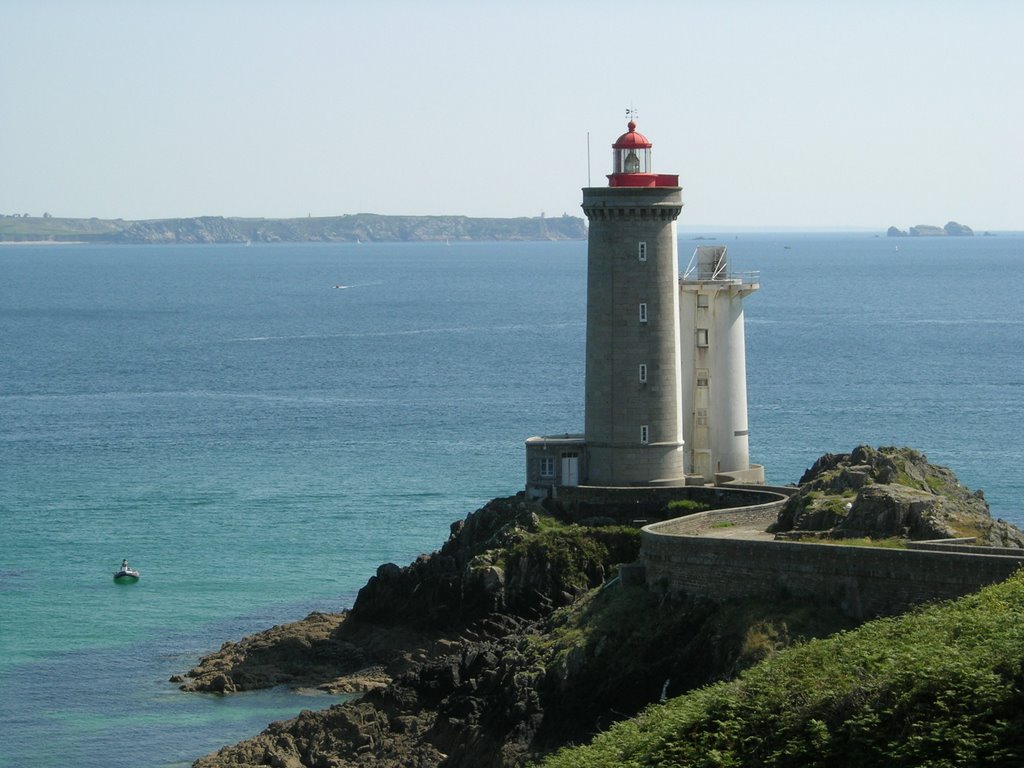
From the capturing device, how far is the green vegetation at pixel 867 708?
23203 millimetres

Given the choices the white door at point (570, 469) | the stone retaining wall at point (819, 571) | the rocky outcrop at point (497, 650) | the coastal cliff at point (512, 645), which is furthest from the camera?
the white door at point (570, 469)

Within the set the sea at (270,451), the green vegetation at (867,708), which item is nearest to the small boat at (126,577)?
the sea at (270,451)

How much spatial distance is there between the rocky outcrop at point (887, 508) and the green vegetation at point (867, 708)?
5086mm

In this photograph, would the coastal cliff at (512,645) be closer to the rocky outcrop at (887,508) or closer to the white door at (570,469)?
the rocky outcrop at (887,508)

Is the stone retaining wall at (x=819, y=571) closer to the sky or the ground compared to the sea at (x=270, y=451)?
closer to the sky

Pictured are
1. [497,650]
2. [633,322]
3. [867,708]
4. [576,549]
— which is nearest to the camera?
[867,708]

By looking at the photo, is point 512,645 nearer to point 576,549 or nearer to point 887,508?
point 576,549

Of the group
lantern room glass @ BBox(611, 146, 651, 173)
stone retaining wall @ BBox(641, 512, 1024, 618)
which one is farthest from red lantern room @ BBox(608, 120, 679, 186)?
stone retaining wall @ BBox(641, 512, 1024, 618)

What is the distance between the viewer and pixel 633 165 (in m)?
45.6

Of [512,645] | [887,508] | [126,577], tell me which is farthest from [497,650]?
[126,577]

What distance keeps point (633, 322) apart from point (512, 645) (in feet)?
35.3

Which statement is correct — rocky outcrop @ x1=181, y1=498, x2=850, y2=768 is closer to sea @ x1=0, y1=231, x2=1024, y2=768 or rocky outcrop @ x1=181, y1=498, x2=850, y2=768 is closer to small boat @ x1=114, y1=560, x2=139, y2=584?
sea @ x1=0, y1=231, x2=1024, y2=768

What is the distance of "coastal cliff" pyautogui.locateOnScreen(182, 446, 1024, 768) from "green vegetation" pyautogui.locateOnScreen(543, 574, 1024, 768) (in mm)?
340

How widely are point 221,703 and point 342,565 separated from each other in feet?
44.0
